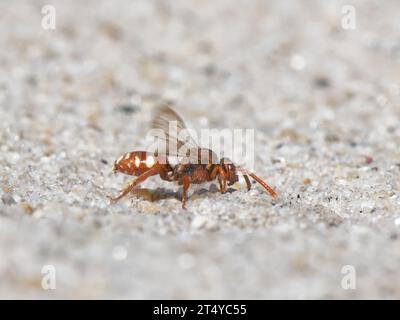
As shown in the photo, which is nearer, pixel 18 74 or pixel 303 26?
pixel 18 74

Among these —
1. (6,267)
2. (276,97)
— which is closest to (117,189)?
(6,267)

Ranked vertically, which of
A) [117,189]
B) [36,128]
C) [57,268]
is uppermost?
[36,128]

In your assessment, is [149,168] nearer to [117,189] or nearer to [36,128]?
[117,189]

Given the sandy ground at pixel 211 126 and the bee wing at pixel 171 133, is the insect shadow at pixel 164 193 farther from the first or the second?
the bee wing at pixel 171 133

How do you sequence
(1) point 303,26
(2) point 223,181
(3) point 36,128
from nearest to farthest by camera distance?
(2) point 223,181, (3) point 36,128, (1) point 303,26

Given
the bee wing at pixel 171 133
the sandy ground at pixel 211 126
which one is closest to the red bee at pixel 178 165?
the bee wing at pixel 171 133

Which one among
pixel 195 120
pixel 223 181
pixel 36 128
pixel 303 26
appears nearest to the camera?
pixel 223 181

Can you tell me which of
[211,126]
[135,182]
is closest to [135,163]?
[135,182]

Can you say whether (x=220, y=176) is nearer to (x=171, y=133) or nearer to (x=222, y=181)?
(x=222, y=181)
